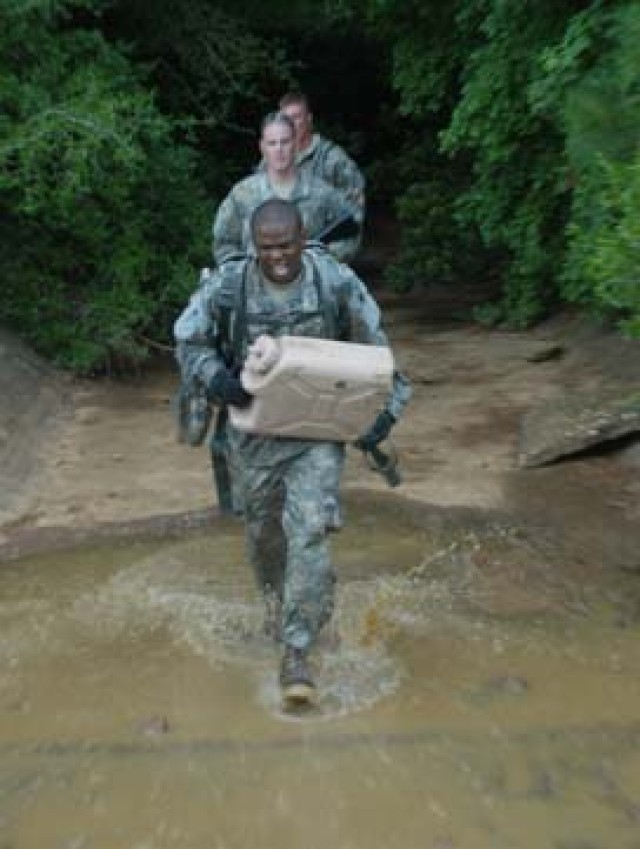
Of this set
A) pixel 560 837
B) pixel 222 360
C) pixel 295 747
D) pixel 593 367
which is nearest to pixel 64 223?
pixel 593 367

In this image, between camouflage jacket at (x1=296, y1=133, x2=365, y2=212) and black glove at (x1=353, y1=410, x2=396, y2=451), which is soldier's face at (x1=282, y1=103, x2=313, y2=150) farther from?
black glove at (x1=353, y1=410, x2=396, y2=451)

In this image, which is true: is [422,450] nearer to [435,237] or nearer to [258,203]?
[258,203]

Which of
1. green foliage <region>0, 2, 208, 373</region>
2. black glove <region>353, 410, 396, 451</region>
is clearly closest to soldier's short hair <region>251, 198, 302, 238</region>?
black glove <region>353, 410, 396, 451</region>

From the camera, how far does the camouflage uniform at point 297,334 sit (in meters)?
4.24

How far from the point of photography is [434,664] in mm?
4512

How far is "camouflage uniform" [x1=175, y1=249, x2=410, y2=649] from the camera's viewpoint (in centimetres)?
424

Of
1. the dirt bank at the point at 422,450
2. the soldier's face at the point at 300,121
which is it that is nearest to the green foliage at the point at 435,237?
the dirt bank at the point at 422,450

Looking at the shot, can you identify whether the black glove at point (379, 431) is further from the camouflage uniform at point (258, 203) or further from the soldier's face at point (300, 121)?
the soldier's face at point (300, 121)

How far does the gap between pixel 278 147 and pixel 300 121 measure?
0.80 meters

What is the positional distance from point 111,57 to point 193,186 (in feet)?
3.98

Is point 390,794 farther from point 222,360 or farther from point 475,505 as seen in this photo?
point 475,505

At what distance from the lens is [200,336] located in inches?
170

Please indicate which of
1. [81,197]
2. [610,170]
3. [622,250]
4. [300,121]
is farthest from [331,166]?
[81,197]

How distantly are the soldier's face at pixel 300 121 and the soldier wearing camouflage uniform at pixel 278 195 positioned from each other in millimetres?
363
